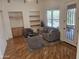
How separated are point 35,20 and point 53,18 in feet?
5.80

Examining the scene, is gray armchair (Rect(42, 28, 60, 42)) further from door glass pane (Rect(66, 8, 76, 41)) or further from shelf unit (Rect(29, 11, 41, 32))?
shelf unit (Rect(29, 11, 41, 32))

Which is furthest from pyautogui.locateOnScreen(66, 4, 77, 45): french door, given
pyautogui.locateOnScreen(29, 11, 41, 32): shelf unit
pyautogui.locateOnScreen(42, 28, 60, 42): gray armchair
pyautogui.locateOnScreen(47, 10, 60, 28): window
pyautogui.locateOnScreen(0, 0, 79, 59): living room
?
pyautogui.locateOnScreen(29, 11, 41, 32): shelf unit

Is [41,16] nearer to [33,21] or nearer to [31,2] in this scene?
[33,21]

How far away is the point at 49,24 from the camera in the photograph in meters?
8.00

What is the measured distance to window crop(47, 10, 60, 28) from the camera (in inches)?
285

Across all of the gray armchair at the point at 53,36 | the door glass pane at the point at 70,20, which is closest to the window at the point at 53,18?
the gray armchair at the point at 53,36

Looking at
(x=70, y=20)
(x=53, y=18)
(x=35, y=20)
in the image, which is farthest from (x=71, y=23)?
(x=35, y=20)

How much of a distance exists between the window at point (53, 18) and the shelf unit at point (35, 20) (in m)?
1.07

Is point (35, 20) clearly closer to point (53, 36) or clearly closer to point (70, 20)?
point (53, 36)

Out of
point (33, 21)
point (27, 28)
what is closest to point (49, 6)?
point (33, 21)

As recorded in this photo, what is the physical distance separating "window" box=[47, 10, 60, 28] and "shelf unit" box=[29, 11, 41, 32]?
1.07m

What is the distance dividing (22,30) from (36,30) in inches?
50.6

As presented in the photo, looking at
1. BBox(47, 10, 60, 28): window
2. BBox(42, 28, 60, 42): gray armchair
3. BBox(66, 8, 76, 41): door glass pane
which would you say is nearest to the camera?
BBox(66, 8, 76, 41): door glass pane

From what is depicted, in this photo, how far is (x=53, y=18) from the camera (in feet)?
25.0
